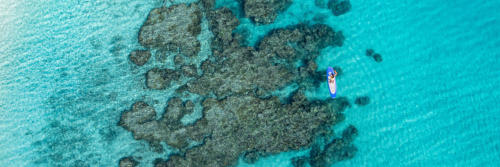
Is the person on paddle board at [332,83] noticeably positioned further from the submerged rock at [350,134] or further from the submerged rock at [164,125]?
the submerged rock at [164,125]

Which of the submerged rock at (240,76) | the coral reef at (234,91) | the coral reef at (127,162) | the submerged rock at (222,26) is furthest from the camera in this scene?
the submerged rock at (222,26)

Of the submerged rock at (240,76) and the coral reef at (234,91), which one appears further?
the submerged rock at (240,76)

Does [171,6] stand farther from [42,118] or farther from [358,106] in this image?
[358,106]

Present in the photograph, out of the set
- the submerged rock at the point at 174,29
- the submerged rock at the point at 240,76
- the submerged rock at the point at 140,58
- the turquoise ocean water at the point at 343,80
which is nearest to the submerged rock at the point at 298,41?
the turquoise ocean water at the point at 343,80

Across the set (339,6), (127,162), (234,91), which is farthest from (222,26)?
(127,162)

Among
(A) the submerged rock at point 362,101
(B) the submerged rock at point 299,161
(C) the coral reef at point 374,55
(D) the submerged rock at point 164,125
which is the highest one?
(C) the coral reef at point 374,55

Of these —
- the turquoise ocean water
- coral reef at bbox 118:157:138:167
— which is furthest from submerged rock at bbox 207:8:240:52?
coral reef at bbox 118:157:138:167

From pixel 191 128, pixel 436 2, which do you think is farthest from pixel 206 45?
pixel 436 2
